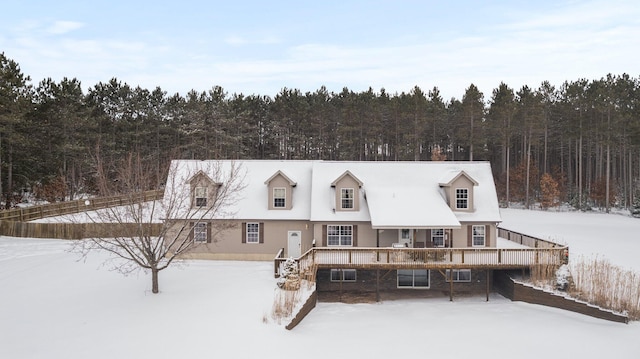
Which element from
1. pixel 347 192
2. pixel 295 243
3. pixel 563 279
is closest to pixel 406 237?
pixel 347 192

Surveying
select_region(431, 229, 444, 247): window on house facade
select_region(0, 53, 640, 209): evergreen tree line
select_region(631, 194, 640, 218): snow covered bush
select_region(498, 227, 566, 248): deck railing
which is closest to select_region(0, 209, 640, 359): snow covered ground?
select_region(431, 229, 444, 247): window on house facade

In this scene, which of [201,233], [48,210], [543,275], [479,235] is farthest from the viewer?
[48,210]

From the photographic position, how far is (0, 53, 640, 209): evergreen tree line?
136ft

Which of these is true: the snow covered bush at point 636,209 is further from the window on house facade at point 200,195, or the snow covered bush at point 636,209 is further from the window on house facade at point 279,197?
the window on house facade at point 200,195

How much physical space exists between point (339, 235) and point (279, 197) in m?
4.14

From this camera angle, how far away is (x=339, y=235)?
2366cm

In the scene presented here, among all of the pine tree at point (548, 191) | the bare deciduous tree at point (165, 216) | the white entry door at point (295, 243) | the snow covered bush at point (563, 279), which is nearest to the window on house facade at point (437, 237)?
the snow covered bush at point (563, 279)

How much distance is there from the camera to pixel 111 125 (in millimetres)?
48969

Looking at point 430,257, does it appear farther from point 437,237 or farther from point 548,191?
point 548,191

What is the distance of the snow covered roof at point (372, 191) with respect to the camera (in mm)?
23188

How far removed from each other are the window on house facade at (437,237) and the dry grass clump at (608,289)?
6441 mm

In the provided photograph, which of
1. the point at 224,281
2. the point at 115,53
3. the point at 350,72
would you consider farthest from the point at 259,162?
the point at 350,72

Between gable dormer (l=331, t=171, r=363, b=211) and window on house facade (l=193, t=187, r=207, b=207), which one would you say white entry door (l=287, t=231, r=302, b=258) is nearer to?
gable dormer (l=331, t=171, r=363, b=211)

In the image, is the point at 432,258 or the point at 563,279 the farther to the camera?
the point at 432,258
